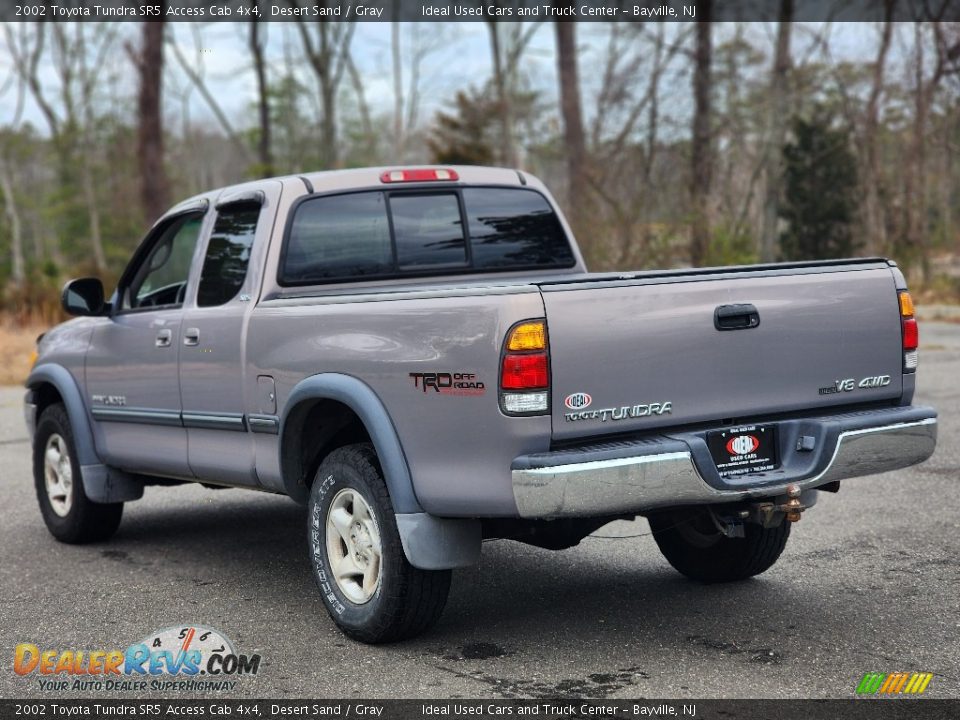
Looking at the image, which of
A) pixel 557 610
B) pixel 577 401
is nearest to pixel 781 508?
pixel 577 401

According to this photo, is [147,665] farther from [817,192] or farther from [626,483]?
[817,192]

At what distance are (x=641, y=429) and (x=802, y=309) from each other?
881mm

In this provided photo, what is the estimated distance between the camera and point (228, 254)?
20.5 ft

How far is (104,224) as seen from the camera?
63.9 metres

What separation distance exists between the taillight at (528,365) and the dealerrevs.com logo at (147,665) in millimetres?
1525

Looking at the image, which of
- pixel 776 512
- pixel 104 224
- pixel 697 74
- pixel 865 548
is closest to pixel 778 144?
pixel 697 74

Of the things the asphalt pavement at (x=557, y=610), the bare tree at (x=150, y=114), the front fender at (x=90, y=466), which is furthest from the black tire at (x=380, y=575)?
the bare tree at (x=150, y=114)

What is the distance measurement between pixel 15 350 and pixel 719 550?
1753 centimetres

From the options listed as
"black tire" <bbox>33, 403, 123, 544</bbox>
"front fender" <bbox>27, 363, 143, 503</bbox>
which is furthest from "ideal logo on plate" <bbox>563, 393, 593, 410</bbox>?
"black tire" <bbox>33, 403, 123, 544</bbox>

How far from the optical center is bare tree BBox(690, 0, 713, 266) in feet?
68.5

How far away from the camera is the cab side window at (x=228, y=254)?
20.0 feet

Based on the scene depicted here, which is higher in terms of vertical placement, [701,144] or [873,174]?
[701,144]

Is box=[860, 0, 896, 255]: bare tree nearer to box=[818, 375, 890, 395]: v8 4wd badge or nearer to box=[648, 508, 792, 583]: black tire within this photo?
box=[648, 508, 792, 583]: black tire

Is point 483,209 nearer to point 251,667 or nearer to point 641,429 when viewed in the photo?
point 641,429
